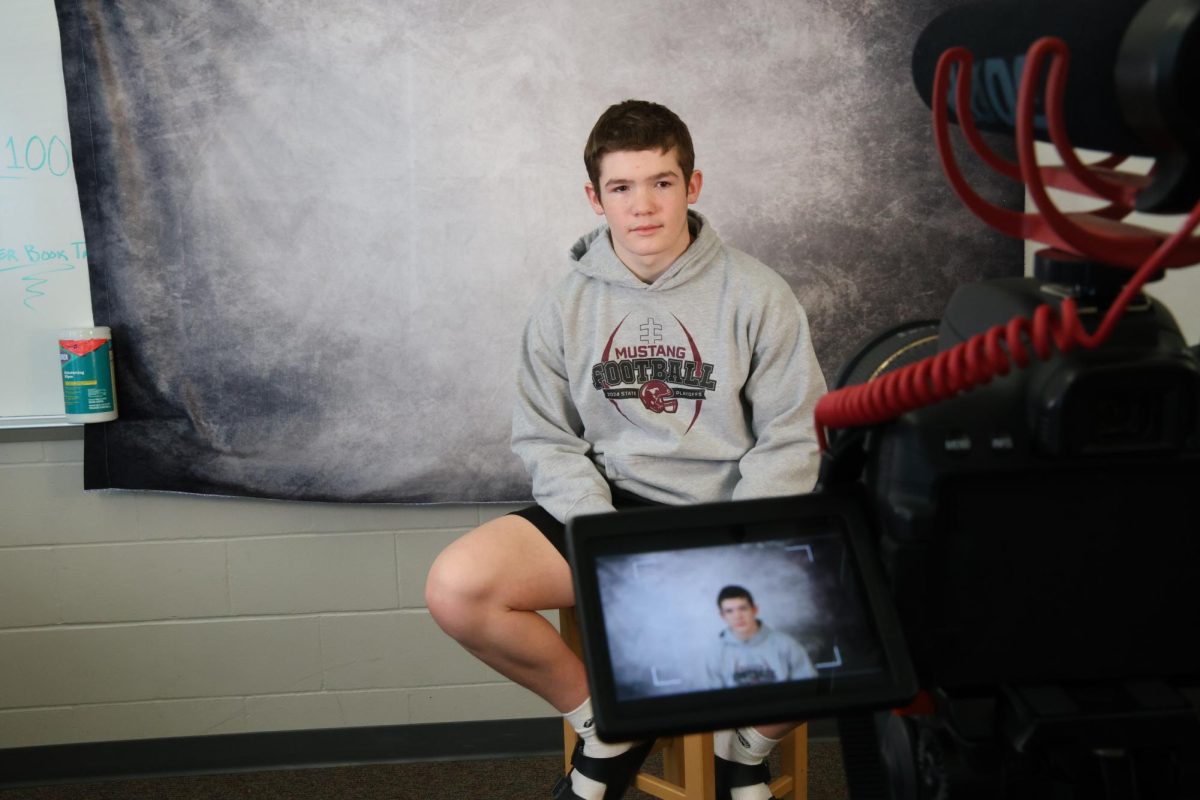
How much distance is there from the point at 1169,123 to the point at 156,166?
207 centimetres

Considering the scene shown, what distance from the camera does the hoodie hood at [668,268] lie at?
74.0 inches

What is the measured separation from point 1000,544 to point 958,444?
66 millimetres

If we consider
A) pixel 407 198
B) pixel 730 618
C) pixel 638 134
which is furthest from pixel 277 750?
pixel 730 618

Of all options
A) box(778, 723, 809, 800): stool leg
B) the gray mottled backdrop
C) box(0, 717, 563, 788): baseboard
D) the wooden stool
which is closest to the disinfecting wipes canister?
the gray mottled backdrop

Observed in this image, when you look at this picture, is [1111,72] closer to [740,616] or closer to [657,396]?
[740,616]

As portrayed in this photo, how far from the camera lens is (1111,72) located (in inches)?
23.3

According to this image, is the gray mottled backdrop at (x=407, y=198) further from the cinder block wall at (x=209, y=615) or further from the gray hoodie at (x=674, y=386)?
the gray hoodie at (x=674, y=386)

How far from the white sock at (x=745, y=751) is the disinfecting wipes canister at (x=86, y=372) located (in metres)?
1.35

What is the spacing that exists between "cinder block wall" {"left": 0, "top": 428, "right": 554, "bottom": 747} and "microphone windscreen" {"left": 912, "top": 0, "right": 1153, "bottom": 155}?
1.81m

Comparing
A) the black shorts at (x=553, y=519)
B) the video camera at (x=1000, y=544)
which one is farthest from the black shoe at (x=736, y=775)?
Result: the video camera at (x=1000, y=544)

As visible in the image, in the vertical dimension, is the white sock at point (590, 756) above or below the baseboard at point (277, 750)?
above

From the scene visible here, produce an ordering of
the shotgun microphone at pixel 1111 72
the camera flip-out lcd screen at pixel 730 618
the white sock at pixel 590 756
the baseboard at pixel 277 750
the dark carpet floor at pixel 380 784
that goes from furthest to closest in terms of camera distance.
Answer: the baseboard at pixel 277 750
the dark carpet floor at pixel 380 784
the white sock at pixel 590 756
the camera flip-out lcd screen at pixel 730 618
the shotgun microphone at pixel 1111 72

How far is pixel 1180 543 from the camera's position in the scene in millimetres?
665

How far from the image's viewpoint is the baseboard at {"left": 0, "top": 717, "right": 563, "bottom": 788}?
2.45m
